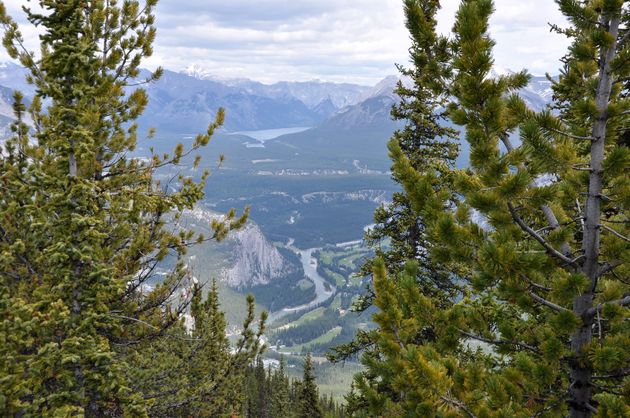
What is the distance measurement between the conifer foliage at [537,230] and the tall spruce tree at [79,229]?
4.89m

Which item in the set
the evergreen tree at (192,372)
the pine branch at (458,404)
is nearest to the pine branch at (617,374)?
the pine branch at (458,404)

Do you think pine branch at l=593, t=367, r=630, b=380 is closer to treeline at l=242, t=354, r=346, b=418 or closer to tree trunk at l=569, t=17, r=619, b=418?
tree trunk at l=569, t=17, r=619, b=418

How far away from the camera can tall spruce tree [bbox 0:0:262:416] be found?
6660 mm

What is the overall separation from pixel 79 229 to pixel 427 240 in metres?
5.79

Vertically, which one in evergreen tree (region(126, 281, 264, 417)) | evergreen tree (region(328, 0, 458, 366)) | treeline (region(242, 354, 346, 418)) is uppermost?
evergreen tree (region(328, 0, 458, 366))

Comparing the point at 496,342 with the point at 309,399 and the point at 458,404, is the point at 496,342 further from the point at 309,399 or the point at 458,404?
the point at 309,399

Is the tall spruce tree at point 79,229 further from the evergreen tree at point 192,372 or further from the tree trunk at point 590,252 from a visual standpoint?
the tree trunk at point 590,252

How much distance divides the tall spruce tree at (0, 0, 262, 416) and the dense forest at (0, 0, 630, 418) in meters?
0.04

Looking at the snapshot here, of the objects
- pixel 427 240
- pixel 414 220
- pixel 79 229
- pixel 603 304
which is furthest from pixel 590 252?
pixel 414 220

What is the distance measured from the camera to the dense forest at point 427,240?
15.3 feet

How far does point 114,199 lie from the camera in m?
8.96

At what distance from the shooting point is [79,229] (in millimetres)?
7449

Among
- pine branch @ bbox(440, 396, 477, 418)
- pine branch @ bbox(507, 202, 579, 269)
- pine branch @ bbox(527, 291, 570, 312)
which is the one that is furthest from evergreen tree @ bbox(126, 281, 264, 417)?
pine branch @ bbox(507, 202, 579, 269)

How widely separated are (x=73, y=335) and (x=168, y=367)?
3141 millimetres
